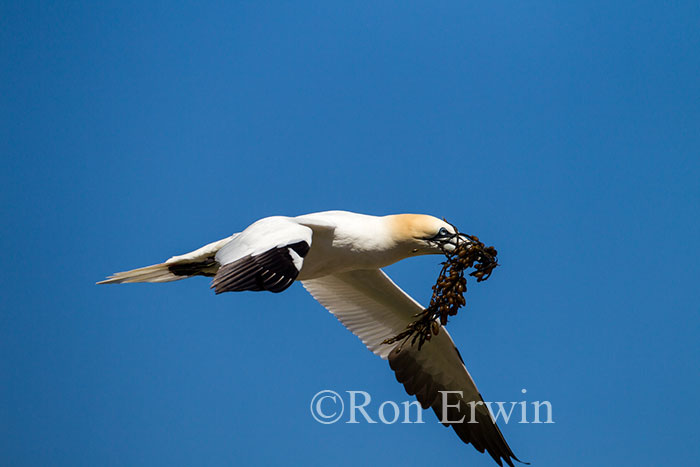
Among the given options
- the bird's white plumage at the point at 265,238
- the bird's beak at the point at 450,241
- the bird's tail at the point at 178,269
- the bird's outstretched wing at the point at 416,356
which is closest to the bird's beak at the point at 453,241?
the bird's beak at the point at 450,241

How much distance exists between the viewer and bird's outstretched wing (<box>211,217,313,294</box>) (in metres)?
4.56

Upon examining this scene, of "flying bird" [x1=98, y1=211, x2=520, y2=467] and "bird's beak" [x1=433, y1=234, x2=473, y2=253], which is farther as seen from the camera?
"bird's beak" [x1=433, y1=234, x2=473, y2=253]

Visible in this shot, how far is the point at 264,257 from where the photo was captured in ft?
15.5

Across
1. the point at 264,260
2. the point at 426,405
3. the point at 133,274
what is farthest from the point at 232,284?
the point at 426,405

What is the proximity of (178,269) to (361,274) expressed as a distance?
1635mm

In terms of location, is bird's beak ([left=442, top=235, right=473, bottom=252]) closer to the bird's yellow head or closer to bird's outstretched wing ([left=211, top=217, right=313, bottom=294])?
the bird's yellow head

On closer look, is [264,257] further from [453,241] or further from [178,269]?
[178,269]

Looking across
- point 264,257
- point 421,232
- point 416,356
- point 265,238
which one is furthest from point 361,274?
point 264,257

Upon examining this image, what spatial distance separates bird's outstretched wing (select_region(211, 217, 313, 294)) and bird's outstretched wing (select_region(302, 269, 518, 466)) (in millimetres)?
2303

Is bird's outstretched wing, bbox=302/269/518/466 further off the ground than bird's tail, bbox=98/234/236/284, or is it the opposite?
bird's outstretched wing, bbox=302/269/518/466

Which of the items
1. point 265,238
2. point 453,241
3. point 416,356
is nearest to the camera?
point 265,238

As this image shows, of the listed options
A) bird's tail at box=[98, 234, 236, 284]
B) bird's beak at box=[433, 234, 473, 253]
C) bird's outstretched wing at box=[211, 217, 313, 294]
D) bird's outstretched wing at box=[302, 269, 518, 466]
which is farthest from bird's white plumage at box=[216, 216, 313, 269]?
bird's outstretched wing at box=[302, 269, 518, 466]

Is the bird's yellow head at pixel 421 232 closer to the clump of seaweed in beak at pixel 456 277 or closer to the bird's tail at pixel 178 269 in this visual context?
the clump of seaweed in beak at pixel 456 277

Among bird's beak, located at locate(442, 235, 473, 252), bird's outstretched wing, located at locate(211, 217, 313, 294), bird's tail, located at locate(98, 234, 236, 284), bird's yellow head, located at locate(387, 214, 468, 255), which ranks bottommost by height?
bird's outstretched wing, located at locate(211, 217, 313, 294)
